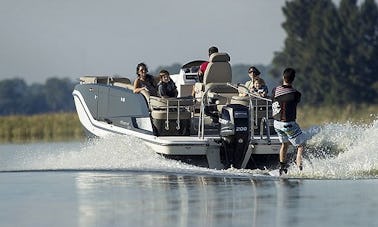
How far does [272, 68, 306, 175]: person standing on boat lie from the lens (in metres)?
19.0

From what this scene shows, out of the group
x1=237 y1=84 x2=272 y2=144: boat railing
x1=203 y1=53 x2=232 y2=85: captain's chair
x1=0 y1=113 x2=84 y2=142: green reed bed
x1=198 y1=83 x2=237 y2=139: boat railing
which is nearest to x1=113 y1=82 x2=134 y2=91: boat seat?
x1=203 y1=53 x2=232 y2=85: captain's chair

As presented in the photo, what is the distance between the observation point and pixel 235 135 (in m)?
20.1

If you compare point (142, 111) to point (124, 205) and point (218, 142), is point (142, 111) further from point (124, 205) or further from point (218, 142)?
point (124, 205)

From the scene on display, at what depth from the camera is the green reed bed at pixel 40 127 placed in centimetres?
4150

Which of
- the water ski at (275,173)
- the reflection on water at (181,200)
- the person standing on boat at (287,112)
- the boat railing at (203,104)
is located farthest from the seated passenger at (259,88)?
the reflection on water at (181,200)

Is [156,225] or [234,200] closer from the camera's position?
[156,225]

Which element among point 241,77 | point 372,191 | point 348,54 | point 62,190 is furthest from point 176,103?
point 241,77

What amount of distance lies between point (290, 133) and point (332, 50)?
208 feet

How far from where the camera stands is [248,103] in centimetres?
2094

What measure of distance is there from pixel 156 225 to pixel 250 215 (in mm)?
1164

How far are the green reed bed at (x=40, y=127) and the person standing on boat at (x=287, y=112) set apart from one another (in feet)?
70.8

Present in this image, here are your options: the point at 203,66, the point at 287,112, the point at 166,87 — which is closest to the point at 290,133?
the point at 287,112

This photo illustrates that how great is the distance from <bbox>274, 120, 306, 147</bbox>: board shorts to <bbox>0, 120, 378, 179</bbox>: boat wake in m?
0.45

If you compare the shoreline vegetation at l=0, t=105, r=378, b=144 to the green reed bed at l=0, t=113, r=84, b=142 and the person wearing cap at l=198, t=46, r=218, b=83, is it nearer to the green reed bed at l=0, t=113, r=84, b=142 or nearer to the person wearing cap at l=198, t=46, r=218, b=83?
the green reed bed at l=0, t=113, r=84, b=142
